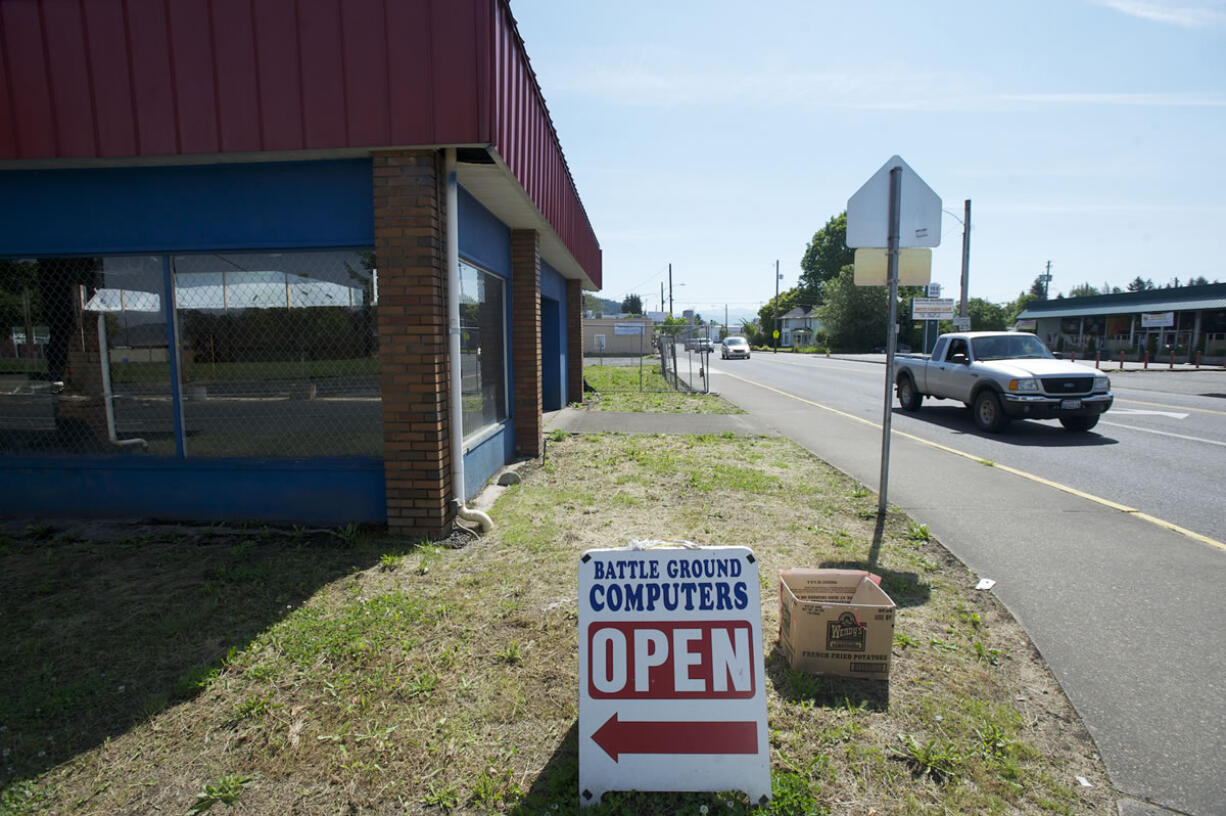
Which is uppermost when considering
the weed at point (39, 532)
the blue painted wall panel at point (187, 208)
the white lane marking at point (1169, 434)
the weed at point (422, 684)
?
the blue painted wall panel at point (187, 208)

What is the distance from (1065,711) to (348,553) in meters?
4.44

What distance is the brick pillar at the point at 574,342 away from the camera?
1556 centimetres

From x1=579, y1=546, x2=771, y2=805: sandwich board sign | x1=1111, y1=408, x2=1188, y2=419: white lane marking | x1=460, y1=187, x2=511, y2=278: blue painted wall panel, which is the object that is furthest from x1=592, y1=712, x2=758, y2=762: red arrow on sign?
x1=1111, y1=408, x2=1188, y2=419: white lane marking

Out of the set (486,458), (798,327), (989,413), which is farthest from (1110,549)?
(798,327)

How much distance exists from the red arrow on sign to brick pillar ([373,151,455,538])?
10.1 ft

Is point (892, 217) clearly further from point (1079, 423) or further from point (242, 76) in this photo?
point (1079, 423)

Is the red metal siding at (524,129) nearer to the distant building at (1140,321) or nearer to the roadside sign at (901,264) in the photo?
the roadside sign at (901,264)

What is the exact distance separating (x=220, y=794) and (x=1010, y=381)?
1187 centimetres

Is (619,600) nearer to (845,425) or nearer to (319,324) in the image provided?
(319,324)

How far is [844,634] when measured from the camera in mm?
3328

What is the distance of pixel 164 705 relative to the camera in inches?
123

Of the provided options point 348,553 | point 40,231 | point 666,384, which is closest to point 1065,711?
point 348,553

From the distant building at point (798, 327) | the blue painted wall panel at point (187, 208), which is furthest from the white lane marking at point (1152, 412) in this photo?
the distant building at point (798, 327)

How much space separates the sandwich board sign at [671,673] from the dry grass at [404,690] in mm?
115
